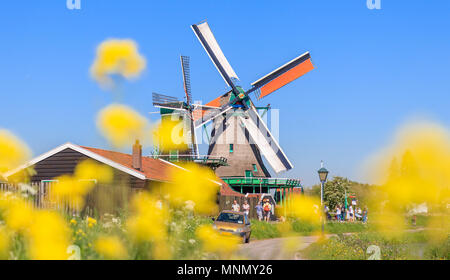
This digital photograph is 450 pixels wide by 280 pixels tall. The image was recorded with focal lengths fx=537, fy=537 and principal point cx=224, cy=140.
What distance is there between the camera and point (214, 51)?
51.5 m

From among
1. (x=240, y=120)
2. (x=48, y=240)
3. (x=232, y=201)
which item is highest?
(x=240, y=120)

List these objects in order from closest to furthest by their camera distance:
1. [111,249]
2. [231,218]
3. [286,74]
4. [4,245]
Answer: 1. [111,249]
2. [4,245]
3. [231,218]
4. [286,74]

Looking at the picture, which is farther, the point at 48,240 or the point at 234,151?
the point at 234,151

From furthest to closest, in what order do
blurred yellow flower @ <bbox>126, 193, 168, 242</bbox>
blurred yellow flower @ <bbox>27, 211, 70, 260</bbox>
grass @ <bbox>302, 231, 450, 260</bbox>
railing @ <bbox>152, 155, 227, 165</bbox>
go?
1. railing @ <bbox>152, 155, 227, 165</bbox>
2. grass @ <bbox>302, 231, 450, 260</bbox>
3. blurred yellow flower @ <bbox>126, 193, 168, 242</bbox>
4. blurred yellow flower @ <bbox>27, 211, 70, 260</bbox>

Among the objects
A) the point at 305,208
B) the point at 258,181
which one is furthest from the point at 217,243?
the point at 258,181

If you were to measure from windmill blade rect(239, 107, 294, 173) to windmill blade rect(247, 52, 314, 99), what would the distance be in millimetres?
2607

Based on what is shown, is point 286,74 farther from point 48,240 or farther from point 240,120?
point 48,240

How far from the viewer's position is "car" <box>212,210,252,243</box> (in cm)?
2389

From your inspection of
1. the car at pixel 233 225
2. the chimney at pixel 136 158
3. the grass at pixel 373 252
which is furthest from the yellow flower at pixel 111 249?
the chimney at pixel 136 158

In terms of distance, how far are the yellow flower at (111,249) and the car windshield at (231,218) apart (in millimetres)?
16644

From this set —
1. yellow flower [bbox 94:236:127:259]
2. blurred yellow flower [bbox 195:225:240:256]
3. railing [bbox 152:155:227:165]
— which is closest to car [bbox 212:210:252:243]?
blurred yellow flower [bbox 195:225:240:256]

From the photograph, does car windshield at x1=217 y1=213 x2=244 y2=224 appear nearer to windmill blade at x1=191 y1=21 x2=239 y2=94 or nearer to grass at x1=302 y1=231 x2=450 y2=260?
grass at x1=302 y1=231 x2=450 y2=260

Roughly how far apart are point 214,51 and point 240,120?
7083mm
